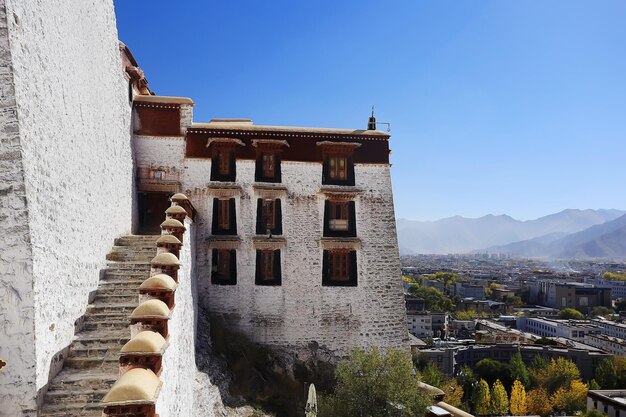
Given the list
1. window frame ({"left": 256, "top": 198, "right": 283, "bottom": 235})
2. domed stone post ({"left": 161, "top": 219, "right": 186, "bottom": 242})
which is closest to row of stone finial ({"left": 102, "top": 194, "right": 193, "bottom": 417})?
domed stone post ({"left": 161, "top": 219, "right": 186, "bottom": 242})

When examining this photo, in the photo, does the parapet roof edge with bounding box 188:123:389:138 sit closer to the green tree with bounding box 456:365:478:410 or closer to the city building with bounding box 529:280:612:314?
the green tree with bounding box 456:365:478:410

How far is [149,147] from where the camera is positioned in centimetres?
1716

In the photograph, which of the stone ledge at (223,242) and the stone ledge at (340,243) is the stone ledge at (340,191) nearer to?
the stone ledge at (340,243)

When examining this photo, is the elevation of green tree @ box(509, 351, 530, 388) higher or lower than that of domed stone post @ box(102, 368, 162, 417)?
lower

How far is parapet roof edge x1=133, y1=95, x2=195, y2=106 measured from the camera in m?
17.0

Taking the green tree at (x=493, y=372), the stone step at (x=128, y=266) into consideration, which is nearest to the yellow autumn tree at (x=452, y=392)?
the green tree at (x=493, y=372)

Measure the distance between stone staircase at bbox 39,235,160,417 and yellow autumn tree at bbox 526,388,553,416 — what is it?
182 feet

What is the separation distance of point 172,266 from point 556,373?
6129 cm

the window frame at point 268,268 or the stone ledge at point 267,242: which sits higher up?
the stone ledge at point 267,242

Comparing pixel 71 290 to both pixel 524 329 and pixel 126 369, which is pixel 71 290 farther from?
pixel 524 329

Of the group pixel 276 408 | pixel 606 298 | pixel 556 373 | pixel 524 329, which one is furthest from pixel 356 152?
pixel 606 298

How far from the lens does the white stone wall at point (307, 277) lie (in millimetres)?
16891

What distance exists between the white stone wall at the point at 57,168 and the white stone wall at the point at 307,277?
16.4 feet

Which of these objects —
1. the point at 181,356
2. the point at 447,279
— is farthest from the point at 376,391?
the point at 447,279
